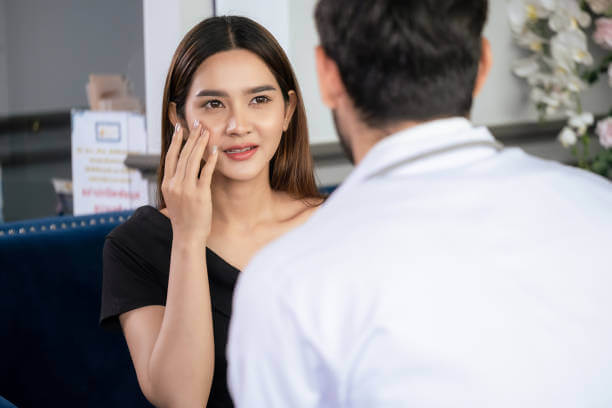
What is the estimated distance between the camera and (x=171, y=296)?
124 cm

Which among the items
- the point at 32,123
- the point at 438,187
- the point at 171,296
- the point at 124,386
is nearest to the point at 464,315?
the point at 438,187

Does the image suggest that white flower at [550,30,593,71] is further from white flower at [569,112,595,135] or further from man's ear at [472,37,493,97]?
man's ear at [472,37,493,97]

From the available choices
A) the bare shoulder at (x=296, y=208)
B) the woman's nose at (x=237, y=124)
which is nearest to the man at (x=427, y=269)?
the woman's nose at (x=237, y=124)

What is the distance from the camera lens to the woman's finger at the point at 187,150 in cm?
127

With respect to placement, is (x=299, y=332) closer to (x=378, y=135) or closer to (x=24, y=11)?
(x=378, y=135)

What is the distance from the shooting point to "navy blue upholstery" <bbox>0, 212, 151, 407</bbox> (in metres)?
1.48

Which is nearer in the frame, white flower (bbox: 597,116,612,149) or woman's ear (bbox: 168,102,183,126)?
woman's ear (bbox: 168,102,183,126)

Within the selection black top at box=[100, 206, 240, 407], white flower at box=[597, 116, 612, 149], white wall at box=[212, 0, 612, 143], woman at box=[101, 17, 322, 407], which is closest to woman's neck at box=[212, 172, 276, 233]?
woman at box=[101, 17, 322, 407]

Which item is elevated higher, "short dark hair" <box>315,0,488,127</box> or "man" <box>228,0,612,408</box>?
"short dark hair" <box>315,0,488,127</box>

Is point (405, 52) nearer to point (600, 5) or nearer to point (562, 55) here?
point (562, 55)

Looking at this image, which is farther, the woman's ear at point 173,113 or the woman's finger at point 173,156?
the woman's ear at point 173,113

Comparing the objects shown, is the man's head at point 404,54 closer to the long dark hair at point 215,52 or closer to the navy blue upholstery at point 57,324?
the long dark hair at point 215,52

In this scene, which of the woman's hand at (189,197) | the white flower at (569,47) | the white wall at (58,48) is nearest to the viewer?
the woman's hand at (189,197)

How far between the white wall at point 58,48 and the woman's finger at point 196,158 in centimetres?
408
